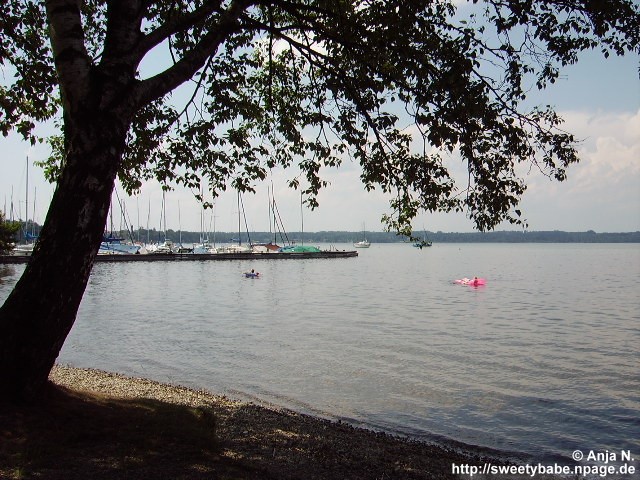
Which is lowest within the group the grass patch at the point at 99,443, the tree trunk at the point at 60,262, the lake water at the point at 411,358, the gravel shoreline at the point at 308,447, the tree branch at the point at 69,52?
the lake water at the point at 411,358

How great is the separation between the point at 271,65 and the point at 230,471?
322 inches

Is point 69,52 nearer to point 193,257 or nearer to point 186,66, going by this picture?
point 186,66

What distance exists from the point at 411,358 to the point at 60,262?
53.7 feet

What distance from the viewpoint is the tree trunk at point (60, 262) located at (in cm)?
614

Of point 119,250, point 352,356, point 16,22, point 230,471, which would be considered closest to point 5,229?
point 119,250

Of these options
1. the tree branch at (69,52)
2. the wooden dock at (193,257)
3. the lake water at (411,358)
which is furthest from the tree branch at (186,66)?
the wooden dock at (193,257)

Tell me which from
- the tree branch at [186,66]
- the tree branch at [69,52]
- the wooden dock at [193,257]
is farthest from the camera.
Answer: the wooden dock at [193,257]

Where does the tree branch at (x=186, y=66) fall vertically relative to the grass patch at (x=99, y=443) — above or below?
above

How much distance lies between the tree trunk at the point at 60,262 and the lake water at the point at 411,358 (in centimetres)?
824

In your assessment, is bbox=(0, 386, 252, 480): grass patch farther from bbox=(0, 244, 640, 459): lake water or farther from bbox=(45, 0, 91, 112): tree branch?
bbox=(0, 244, 640, 459): lake water

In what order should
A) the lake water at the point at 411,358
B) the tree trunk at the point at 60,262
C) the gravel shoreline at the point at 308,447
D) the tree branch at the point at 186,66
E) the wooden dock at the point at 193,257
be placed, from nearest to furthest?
1. the tree trunk at the point at 60,262
2. the tree branch at the point at 186,66
3. the gravel shoreline at the point at 308,447
4. the lake water at the point at 411,358
5. the wooden dock at the point at 193,257

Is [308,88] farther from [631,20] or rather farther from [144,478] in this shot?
[144,478]

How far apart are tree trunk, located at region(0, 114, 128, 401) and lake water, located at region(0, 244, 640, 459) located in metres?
8.24

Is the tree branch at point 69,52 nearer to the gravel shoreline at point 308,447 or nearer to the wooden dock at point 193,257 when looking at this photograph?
the gravel shoreline at point 308,447
